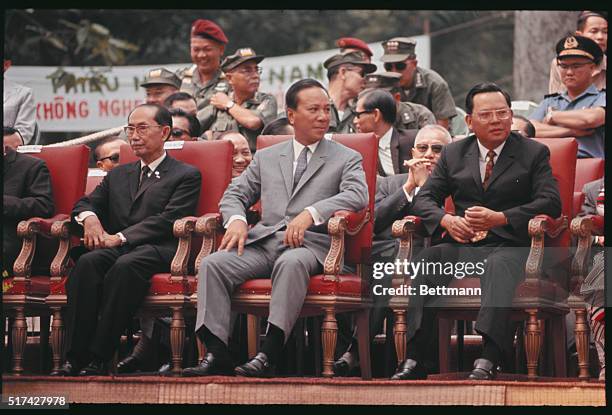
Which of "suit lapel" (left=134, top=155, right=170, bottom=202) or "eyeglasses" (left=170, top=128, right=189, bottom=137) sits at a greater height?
"eyeglasses" (left=170, top=128, right=189, bottom=137)

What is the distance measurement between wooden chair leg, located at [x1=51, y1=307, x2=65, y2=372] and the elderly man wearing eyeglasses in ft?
7.49

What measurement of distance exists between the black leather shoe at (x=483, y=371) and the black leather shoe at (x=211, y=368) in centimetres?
120

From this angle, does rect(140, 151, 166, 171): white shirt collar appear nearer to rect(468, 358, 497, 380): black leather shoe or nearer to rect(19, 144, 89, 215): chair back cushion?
rect(19, 144, 89, 215): chair back cushion

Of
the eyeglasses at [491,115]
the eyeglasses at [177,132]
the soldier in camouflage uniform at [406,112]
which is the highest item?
the soldier in camouflage uniform at [406,112]

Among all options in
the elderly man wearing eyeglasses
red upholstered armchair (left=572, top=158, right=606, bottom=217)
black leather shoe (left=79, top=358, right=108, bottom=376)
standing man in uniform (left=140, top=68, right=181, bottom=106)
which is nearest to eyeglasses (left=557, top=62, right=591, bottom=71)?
red upholstered armchair (left=572, top=158, right=606, bottom=217)

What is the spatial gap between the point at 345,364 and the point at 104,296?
1.33 m

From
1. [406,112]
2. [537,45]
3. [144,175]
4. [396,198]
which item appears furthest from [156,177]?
[537,45]

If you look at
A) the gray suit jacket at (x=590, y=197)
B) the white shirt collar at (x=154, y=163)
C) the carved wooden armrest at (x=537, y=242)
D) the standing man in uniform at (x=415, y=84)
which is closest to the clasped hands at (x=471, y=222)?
the carved wooden armrest at (x=537, y=242)

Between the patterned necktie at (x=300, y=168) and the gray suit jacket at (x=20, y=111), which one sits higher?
the gray suit jacket at (x=20, y=111)

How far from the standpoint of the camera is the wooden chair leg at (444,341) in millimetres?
7969

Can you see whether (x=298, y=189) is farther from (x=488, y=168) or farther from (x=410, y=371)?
(x=410, y=371)

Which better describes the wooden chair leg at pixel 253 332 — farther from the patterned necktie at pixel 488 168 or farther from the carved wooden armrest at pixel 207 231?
the patterned necktie at pixel 488 168

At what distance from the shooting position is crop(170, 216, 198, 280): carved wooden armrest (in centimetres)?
803

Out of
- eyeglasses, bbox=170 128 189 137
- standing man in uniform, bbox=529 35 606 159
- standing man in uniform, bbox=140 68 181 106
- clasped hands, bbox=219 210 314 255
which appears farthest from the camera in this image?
standing man in uniform, bbox=140 68 181 106
